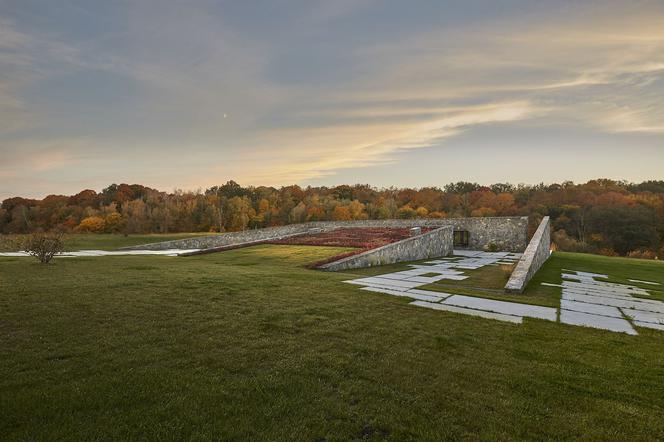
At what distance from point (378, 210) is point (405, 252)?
47.1 m

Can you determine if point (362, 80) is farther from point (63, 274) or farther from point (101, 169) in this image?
point (101, 169)

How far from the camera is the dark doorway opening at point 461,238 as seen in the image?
28016mm

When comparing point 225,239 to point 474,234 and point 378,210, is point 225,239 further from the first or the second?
point 378,210

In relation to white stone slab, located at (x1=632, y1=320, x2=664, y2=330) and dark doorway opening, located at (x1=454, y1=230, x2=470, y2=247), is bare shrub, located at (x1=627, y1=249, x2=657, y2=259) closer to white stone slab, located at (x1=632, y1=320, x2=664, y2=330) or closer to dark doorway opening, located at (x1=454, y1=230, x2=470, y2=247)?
dark doorway opening, located at (x1=454, y1=230, x2=470, y2=247)

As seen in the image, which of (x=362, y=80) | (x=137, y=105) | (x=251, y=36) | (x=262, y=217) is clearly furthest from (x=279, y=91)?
(x=262, y=217)

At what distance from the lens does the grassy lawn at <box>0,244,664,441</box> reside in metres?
2.57

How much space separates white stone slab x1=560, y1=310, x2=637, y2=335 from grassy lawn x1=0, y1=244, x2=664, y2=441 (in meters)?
0.33

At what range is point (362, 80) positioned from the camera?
20141mm

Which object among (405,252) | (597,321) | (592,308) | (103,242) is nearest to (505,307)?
(597,321)

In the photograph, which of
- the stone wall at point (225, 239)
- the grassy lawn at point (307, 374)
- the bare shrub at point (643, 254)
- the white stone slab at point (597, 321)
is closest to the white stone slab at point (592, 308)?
the white stone slab at point (597, 321)

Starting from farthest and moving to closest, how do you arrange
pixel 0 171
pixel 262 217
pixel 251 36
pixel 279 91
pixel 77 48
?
1. pixel 262 217
2. pixel 0 171
3. pixel 279 91
4. pixel 251 36
5. pixel 77 48

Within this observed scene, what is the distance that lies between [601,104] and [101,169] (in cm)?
3894

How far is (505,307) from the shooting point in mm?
6996

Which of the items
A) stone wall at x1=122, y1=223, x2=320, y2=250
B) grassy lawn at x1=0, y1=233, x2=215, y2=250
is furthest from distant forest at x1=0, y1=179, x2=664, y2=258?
stone wall at x1=122, y1=223, x2=320, y2=250
